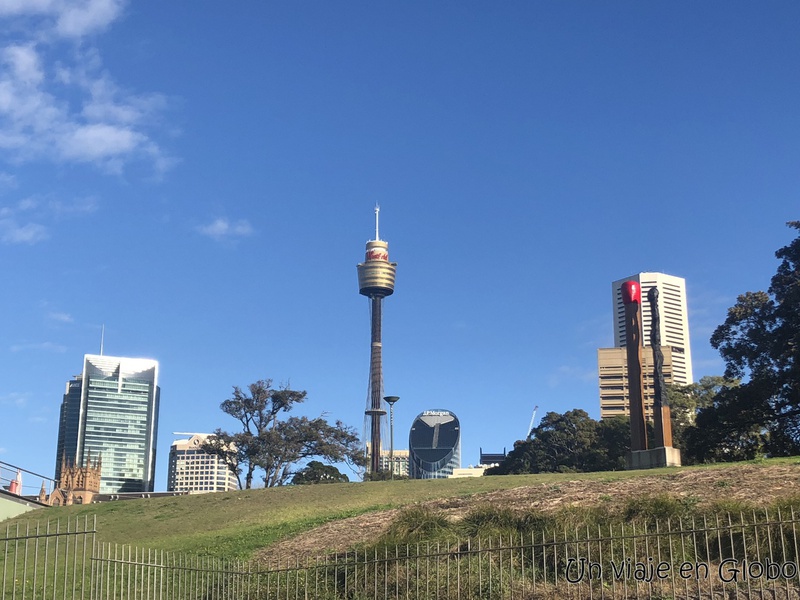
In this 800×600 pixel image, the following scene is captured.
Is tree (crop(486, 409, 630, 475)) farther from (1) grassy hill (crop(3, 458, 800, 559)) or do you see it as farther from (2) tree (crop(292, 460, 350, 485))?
(1) grassy hill (crop(3, 458, 800, 559))

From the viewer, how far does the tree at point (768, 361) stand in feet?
176

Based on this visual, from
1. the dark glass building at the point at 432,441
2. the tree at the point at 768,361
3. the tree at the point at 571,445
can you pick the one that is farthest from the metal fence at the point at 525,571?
the dark glass building at the point at 432,441

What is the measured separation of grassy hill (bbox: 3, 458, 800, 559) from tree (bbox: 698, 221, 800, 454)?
21748 millimetres

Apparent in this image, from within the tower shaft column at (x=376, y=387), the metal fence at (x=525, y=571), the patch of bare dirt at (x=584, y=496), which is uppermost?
the tower shaft column at (x=376, y=387)

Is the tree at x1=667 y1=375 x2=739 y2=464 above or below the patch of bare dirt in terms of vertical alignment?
above

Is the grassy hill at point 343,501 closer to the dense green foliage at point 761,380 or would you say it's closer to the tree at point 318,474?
the dense green foliage at point 761,380

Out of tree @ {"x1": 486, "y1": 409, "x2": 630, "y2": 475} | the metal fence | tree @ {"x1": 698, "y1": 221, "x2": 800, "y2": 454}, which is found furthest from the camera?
tree @ {"x1": 486, "y1": 409, "x2": 630, "y2": 475}

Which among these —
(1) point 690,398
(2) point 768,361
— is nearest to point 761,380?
(2) point 768,361

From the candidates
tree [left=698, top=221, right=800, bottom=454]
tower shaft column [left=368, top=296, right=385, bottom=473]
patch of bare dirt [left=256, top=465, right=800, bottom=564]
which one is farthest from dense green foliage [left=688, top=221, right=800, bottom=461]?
tower shaft column [left=368, top=296, right=385, bottom=473]

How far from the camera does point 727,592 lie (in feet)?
41.3

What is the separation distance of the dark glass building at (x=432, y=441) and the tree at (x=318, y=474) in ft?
192

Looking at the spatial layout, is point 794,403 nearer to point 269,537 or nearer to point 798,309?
point 798,309

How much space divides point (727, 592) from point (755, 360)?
47.3 metres

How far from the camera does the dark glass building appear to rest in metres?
156
